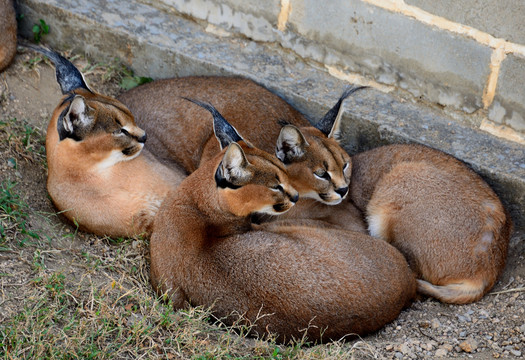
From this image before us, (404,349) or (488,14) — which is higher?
(488,14)

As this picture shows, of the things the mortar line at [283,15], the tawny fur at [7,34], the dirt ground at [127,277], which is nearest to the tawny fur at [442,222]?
the dirt ground at [127,277]

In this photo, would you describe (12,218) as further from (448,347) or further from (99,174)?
(448,347)

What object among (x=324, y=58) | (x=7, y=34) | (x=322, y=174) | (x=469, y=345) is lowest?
(x=469, y=345)

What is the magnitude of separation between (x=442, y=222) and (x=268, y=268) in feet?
5.20

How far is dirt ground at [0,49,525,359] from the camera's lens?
4961 mm

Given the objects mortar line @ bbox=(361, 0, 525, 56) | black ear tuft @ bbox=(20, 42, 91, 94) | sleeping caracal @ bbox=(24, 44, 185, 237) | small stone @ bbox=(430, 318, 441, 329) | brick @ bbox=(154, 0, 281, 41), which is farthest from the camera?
brick @ bbox=(154, 0, 281, 41)


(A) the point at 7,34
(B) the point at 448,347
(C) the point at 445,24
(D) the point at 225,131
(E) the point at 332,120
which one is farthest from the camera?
(A) the point at 7,34

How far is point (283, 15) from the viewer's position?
273 inches

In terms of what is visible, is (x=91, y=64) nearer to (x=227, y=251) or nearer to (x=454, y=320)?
(x=227, y=251)

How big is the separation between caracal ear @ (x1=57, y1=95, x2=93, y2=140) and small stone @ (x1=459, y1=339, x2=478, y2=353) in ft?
11.5

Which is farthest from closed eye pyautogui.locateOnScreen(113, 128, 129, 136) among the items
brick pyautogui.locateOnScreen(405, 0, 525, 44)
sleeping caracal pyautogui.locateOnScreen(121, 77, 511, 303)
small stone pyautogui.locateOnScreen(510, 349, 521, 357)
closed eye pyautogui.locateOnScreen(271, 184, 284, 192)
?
small stone pyautogui.locateOnScreen(510, 349, 521, 357)

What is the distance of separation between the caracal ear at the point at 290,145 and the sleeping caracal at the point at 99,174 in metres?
1.13

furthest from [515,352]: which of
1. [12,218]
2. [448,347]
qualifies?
[12,218]

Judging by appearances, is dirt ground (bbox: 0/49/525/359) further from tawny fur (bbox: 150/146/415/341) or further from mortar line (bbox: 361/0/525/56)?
mortar line (bbox: 361/0/525/56)
